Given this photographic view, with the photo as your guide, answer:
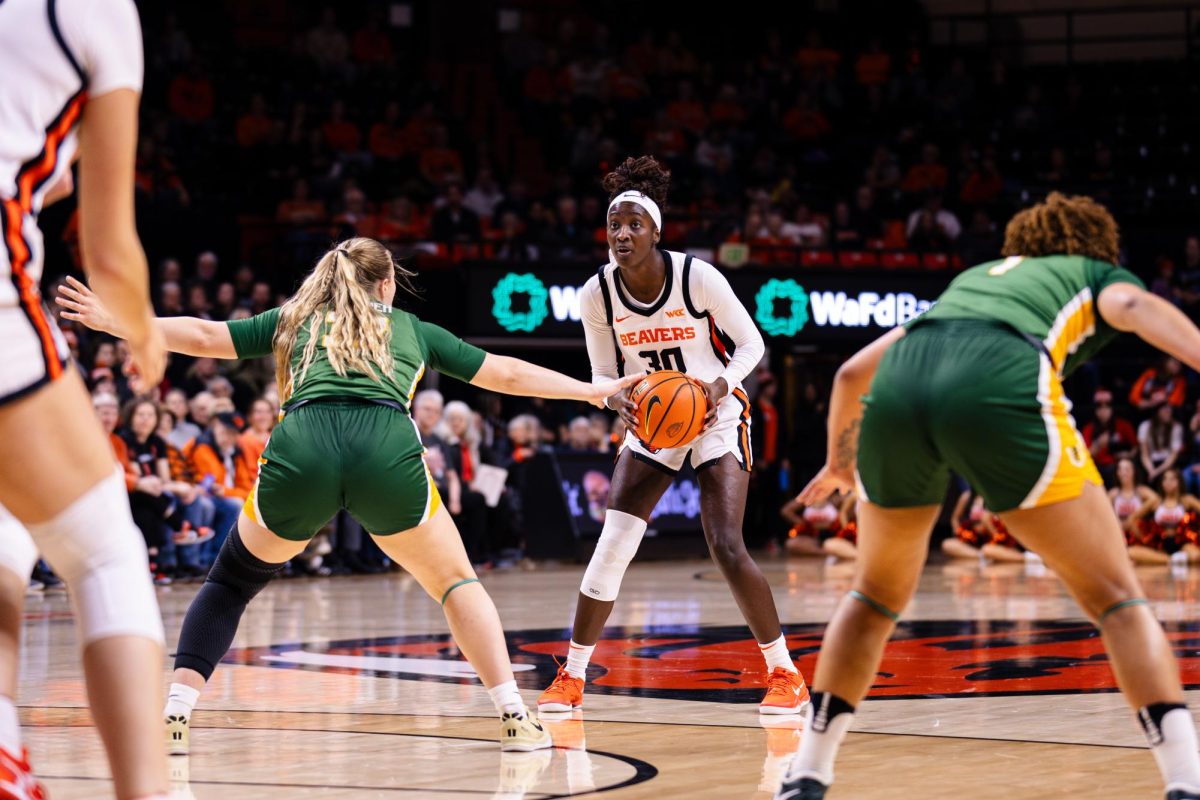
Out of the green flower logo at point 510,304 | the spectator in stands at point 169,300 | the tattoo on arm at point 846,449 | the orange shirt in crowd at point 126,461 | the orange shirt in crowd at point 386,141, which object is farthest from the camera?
the orange shirt in crowd at point 386,141

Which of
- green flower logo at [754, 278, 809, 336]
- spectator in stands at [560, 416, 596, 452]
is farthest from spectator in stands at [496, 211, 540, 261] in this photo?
green flower logo at [754, 278, 809, 336]

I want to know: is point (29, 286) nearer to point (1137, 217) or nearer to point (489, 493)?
point (489, 493)

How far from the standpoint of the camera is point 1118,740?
554 centimetres

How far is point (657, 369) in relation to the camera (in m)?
7.05

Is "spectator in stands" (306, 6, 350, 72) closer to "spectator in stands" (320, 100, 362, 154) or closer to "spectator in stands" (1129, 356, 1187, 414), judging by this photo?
"spectator in stands" (320, 100, 362, 154)

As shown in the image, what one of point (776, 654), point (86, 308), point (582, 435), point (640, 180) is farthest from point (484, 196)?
point (86, 308)

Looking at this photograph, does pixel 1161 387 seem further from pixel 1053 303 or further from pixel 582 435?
pixel 1053 303

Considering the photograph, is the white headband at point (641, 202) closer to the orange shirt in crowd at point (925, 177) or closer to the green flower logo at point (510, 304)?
the green flower logo at point (510, 304)

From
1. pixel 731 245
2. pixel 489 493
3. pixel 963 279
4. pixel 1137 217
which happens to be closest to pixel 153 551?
pixel 489 493

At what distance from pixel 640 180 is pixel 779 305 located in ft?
33.0

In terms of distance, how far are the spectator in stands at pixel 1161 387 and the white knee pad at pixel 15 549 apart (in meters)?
16.0

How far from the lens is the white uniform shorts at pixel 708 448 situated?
6840 millimetres

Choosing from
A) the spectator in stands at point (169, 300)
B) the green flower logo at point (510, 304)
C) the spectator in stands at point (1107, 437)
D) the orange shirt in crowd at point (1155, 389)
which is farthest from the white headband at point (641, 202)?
the orange shirt in crowd at point (1155, 389)

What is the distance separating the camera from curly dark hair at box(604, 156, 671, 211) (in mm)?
7004
